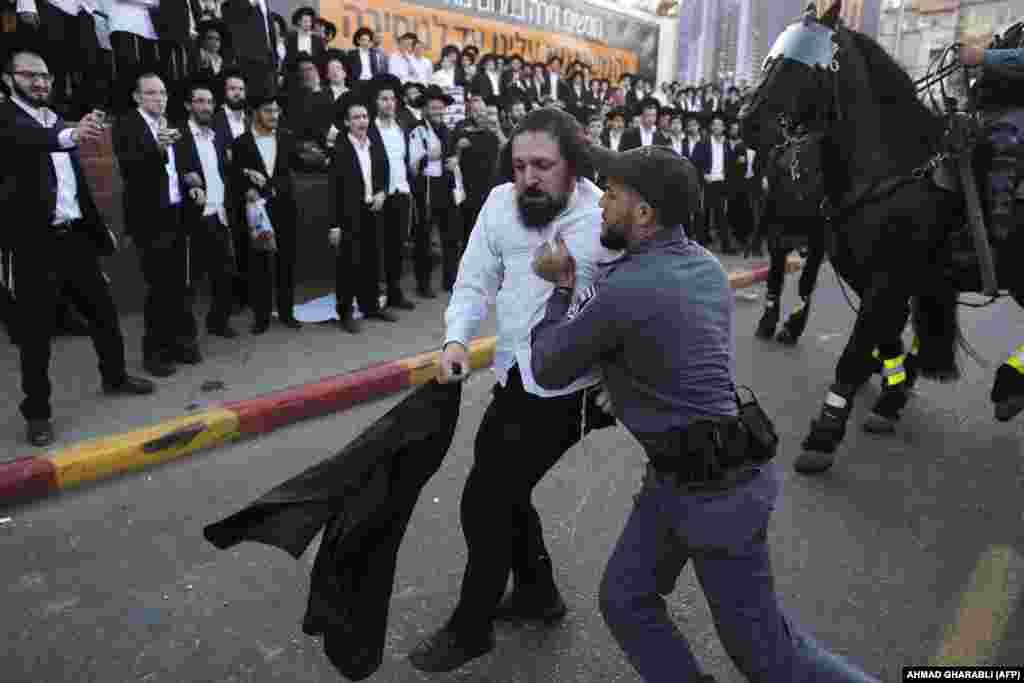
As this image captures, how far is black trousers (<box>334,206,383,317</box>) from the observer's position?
682 cm

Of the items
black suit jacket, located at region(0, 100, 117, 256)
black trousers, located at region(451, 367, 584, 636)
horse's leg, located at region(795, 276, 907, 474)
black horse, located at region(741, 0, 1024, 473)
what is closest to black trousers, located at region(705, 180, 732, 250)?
black horse, located at region(741, 0, 1024, 473)

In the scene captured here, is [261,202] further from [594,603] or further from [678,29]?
[678,29]

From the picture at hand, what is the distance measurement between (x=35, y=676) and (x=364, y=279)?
193 inches

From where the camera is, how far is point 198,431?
4395mm

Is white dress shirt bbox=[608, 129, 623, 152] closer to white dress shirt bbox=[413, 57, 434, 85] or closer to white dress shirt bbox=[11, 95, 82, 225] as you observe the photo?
white dress shirt bbox=[413, 57, 434, 85]

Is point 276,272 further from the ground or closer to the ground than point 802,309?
further from the ground

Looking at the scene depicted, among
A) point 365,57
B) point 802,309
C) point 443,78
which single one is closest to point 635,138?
point 443,78

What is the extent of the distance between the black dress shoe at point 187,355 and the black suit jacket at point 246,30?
3458 millimetres

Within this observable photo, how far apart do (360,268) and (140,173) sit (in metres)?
2.09

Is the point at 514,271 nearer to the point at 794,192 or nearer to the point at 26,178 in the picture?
the point at 794,192

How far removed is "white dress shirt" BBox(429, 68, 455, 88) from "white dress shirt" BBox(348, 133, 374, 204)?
411 cm

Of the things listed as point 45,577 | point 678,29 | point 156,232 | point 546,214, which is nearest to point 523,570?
point 546,214

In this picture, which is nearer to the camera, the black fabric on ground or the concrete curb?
the black fabric on ground

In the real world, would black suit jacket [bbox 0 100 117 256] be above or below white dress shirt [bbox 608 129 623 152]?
below
